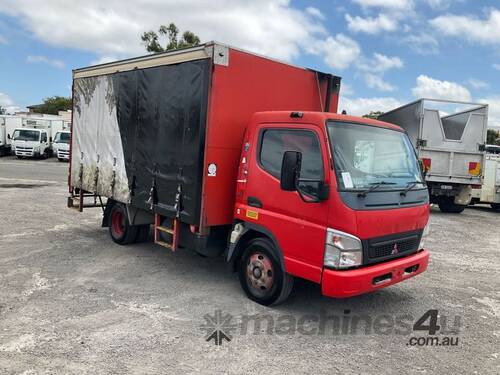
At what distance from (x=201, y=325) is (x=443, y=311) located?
2.93 meters

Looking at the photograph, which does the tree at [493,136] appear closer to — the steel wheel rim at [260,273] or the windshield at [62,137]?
the windshield at [62,137]

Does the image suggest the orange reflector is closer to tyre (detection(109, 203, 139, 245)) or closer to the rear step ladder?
tyre (detection(109, 203, 139, 245))

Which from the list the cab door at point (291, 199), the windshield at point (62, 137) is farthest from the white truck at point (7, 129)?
the cab door at point (291, 199)

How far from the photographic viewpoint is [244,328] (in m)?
4.48

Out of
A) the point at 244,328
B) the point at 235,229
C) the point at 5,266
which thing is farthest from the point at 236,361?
the point at 5,266

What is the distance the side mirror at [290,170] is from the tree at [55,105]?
8258 centimetres

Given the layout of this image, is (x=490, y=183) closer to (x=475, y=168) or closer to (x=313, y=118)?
(x=475, y=168)

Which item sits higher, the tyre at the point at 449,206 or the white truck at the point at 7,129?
the white truck at the point at 7,129

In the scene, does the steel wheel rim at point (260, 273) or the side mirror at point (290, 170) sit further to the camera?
the steel wheel rim at point (260, 273)

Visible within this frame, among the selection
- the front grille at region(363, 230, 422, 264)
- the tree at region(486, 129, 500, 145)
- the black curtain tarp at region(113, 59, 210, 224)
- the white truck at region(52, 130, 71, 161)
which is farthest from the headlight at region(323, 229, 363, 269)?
the tree at region(486, 129, 500, 145)

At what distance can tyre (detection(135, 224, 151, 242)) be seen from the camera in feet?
24.9

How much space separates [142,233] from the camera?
7.71m

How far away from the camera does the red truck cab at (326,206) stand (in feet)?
14.0

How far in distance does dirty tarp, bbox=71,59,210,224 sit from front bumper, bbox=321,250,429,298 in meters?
1.88
